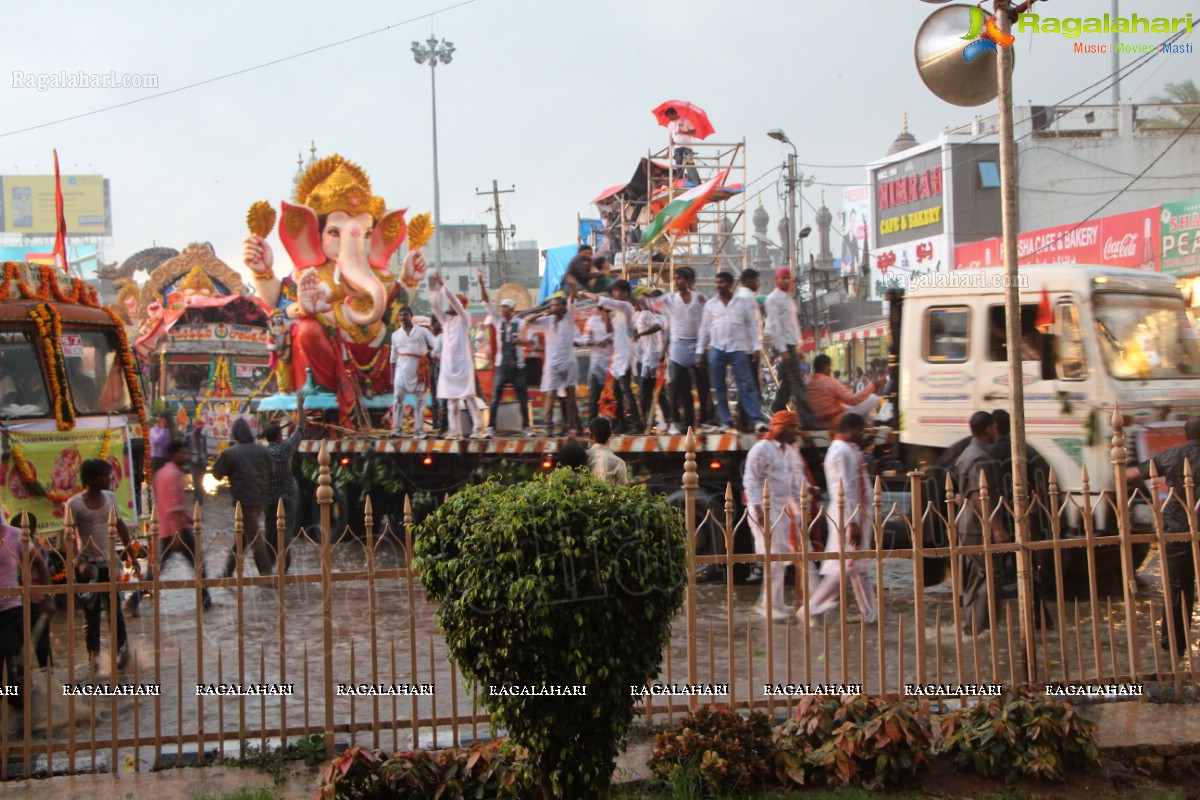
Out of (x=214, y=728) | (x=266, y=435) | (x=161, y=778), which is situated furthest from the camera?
(x=266, y=435)

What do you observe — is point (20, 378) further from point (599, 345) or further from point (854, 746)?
point (854, 746)

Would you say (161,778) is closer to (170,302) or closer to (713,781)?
(713,781)

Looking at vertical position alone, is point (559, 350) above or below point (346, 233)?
below

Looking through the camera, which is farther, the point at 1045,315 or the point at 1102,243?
the point at 1102,243

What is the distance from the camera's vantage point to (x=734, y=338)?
962 centimetres

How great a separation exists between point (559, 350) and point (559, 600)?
25.6 ft

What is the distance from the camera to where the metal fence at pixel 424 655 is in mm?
4684

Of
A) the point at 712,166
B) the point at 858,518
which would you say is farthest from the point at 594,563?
the point at 712,166

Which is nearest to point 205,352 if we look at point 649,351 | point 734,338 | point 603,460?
point 649,351

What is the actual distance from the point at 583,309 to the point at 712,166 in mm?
7214

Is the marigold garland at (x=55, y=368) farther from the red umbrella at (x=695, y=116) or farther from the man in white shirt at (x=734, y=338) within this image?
the red umbrella at (x=695, y=116)

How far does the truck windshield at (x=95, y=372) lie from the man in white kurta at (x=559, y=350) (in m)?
3.96

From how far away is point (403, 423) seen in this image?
45.3ft

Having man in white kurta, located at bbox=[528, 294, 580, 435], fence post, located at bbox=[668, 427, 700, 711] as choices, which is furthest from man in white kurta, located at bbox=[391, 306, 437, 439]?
fence post, located at bbox=[668, 427, 700, 711]
